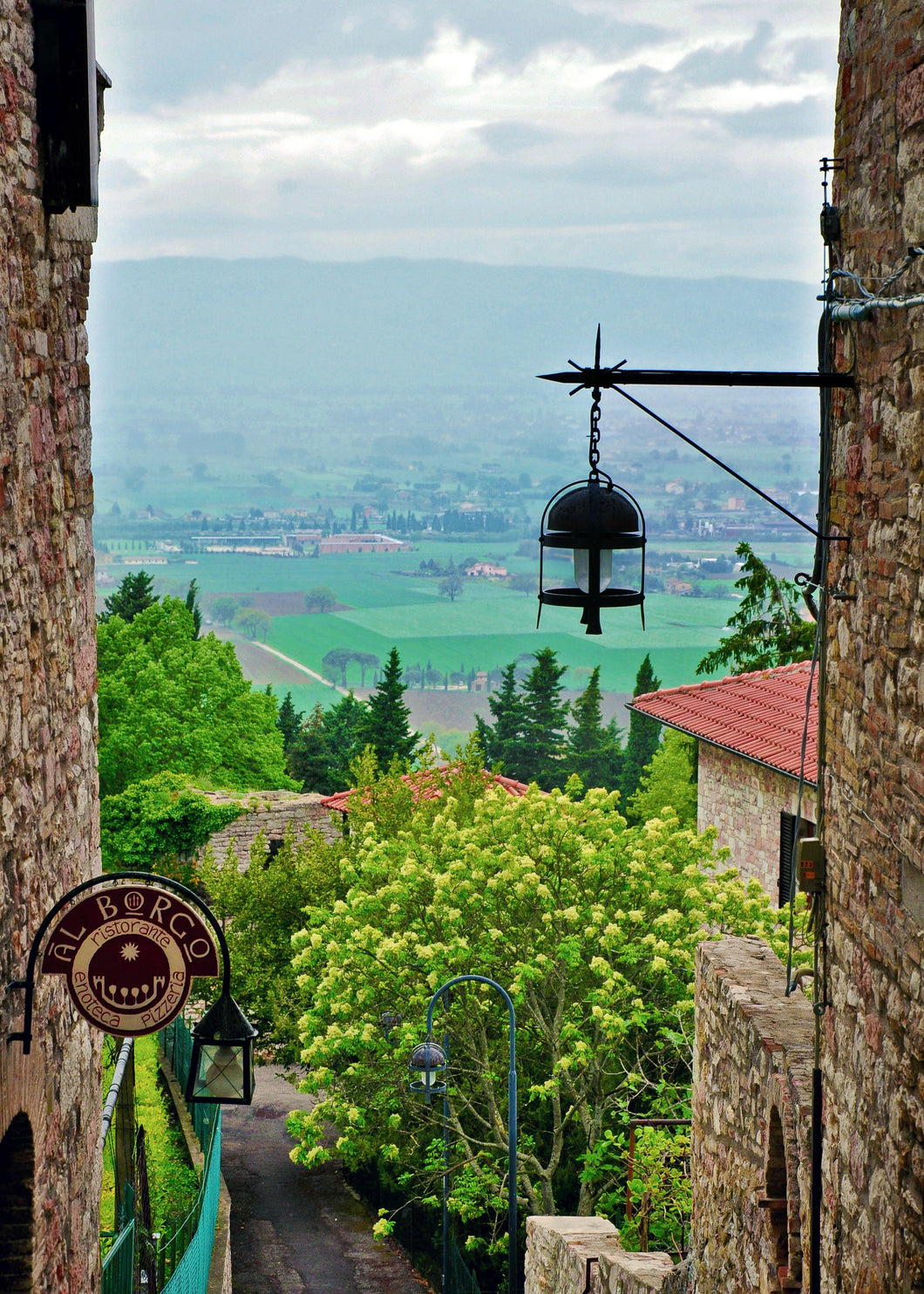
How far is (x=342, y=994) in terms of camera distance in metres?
16.1

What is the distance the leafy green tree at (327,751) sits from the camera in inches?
2386

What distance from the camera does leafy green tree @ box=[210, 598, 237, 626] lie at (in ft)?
623

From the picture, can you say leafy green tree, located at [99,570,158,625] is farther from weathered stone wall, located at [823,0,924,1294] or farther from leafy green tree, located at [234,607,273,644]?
leafy green tree, located at [234,607,273,644]

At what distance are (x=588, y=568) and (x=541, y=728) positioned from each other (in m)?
63.7

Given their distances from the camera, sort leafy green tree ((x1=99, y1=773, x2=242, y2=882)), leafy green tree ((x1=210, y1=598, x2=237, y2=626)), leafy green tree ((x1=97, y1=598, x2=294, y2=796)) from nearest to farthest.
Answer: leafy green tree ((x1=99, y1=773, x2=242, y2=882)) → leafy green tree ((x1=97, y1=598, x2=294, y2=796)) → leafy green tree ((x1=210, y1=598, x2=237, y2=626))

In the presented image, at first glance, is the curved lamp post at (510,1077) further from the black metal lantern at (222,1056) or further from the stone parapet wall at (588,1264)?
the black metal lantern at (222,1056)

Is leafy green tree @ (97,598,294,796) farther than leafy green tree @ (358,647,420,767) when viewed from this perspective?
No

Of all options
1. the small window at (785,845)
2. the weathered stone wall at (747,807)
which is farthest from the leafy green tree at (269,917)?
the small window at (785,845)

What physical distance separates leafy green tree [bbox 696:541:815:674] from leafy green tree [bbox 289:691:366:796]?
72.8 ft

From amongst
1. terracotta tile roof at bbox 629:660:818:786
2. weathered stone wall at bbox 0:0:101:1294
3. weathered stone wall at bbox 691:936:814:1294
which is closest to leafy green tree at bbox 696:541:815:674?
terracotta tile roof at bbox 629:660:818:786

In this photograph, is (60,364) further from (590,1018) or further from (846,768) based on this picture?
(590,1018)

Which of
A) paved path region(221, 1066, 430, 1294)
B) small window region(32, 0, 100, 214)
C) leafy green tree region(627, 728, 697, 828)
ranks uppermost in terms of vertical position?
small window region(32, 0, 100, 214)

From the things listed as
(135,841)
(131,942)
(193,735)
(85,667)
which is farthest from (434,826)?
(193,735)

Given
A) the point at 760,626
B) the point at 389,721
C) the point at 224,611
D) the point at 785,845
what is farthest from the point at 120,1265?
the point at 224,611
